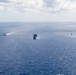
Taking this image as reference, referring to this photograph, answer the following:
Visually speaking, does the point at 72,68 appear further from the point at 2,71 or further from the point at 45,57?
the point at 2,71

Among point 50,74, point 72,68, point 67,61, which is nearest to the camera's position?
point 50,74

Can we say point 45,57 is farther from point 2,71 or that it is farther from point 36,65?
point 2,71

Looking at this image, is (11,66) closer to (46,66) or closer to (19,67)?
(19,67)

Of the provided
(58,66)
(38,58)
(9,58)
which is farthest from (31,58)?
(58,66)

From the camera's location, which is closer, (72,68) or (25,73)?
(25,73)

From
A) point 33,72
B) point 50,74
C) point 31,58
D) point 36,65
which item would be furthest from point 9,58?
point 50,74

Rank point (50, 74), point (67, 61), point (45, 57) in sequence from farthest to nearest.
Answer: point (45, 57) < point (67, 61) < point (50, 74)

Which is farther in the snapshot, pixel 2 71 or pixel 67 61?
pixel 67 61

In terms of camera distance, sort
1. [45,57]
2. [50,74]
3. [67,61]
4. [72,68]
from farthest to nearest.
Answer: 1. [45,57]
2. [67,61]
3. [72,68]
4. [50,74]

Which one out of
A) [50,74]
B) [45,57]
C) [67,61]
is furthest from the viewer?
[45,57]
